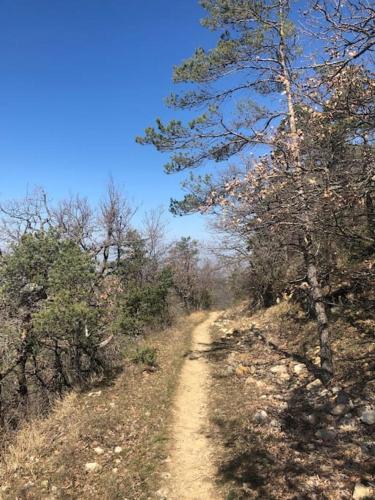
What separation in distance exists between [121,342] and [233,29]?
9520 millimetres

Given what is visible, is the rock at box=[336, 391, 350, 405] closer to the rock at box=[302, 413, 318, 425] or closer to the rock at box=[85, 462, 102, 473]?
the rock at box=[302, 413, 318, 425]

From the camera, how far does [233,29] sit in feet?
29.9

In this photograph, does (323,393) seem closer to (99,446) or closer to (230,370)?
(230,370)

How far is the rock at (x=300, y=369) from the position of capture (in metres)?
9.10

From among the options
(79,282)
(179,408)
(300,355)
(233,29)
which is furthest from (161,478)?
(233,29)

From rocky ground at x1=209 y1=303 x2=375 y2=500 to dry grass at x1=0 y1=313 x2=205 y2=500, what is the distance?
3.98 feet

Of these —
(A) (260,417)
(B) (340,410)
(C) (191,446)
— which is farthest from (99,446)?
(B) (340,410)

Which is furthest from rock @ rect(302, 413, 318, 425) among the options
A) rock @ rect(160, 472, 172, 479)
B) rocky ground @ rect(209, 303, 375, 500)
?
rock @ rect(160, 472, 172, 479)

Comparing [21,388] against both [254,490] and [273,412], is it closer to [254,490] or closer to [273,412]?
[273,412]

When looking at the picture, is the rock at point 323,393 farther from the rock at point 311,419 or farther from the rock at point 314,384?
the rock at point 311,419

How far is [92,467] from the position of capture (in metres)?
6.42

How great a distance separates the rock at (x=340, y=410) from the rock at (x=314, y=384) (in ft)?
4.28

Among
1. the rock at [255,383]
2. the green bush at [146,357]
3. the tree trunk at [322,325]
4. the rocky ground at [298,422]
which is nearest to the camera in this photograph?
the rocky ground at [298,422]

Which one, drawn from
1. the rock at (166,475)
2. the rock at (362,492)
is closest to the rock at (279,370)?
the rock at (166,475)
